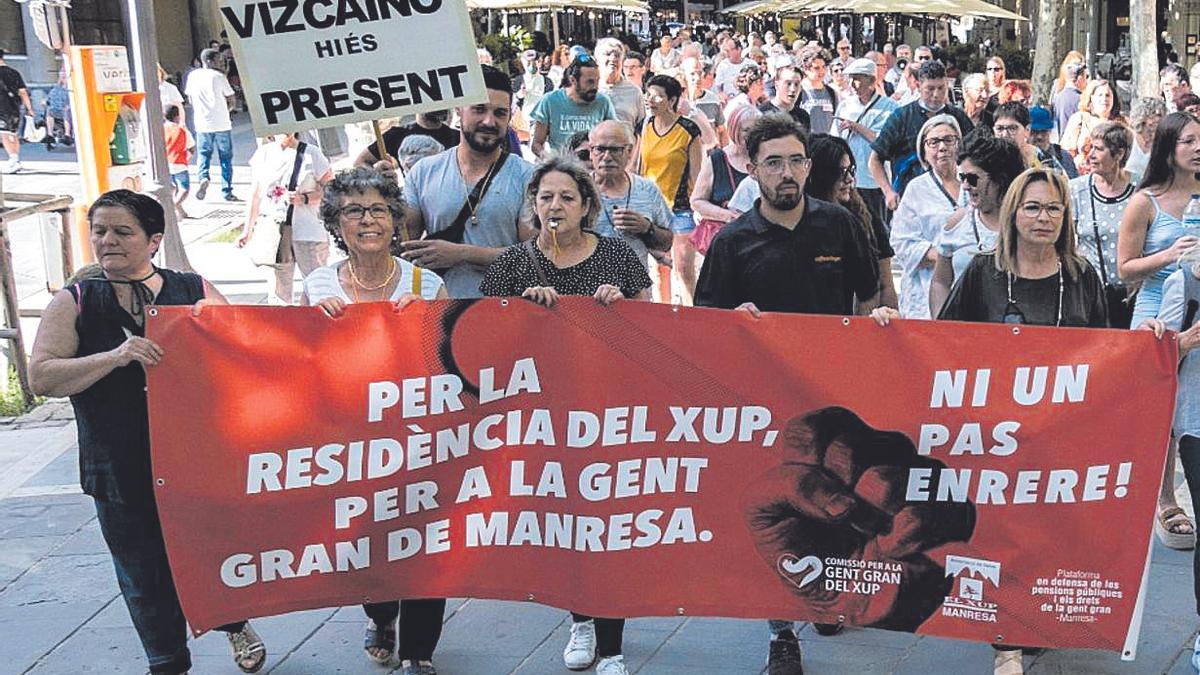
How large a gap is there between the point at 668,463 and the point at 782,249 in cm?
86

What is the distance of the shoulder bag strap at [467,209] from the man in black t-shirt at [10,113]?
1581 cm

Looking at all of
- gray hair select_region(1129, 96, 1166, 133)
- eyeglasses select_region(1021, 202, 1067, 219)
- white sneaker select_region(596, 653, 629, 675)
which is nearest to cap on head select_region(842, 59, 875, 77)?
gray hair select_region(1129, 96, 1166, 133)

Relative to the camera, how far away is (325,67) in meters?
5.32

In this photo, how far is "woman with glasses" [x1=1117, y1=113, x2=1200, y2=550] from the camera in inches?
221

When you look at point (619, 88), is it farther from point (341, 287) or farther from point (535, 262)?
point (341, 287)

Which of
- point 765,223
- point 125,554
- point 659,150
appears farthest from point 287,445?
point 659,150

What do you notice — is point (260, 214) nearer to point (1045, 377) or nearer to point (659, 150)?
point (659, 150)

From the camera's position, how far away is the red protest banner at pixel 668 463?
171 inches

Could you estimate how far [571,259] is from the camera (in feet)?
16.1

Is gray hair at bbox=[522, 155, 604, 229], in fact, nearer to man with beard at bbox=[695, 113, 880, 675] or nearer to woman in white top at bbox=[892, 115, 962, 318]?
man with beard at bbox=[695, 113, 880, 675]

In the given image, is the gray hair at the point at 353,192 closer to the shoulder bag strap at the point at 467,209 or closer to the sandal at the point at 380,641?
the shoulder bag strap at the point at 467,209

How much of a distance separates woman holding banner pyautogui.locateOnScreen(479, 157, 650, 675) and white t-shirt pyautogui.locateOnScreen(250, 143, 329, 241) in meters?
4.60

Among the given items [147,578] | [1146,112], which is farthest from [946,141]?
[147,578]

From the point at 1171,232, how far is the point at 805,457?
212cm
